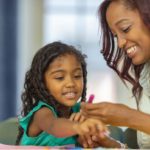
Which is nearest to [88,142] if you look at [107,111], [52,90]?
[107,111]

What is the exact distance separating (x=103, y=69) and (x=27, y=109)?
9.75ft

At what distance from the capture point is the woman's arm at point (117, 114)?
1.36 meters

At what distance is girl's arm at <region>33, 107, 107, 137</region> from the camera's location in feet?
3.85

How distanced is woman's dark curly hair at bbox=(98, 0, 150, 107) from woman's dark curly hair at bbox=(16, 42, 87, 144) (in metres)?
0.12

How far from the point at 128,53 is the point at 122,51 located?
145 mm

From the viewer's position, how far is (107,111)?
53.7 inches

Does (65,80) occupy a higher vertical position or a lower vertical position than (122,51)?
lower

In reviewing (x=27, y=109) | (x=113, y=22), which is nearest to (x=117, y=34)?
(x=113, y=22)

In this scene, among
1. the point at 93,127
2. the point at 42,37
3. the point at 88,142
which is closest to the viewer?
the point at 93,127

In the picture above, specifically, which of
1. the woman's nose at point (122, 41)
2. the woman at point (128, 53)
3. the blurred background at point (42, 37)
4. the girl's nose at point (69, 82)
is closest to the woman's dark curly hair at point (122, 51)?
the woman at point (128, 53)

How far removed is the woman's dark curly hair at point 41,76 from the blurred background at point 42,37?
2534 mm

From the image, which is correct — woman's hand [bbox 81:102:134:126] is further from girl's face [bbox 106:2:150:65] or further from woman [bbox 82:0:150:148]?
girl's face [bbox 106:2:150:65]

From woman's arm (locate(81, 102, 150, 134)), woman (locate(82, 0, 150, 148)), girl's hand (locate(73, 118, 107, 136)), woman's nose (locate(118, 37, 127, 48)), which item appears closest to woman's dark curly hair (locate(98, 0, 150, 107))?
woman (locate(82, 0, 150, 148))

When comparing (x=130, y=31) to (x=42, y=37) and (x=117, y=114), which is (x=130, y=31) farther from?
(x=42, y=37)
